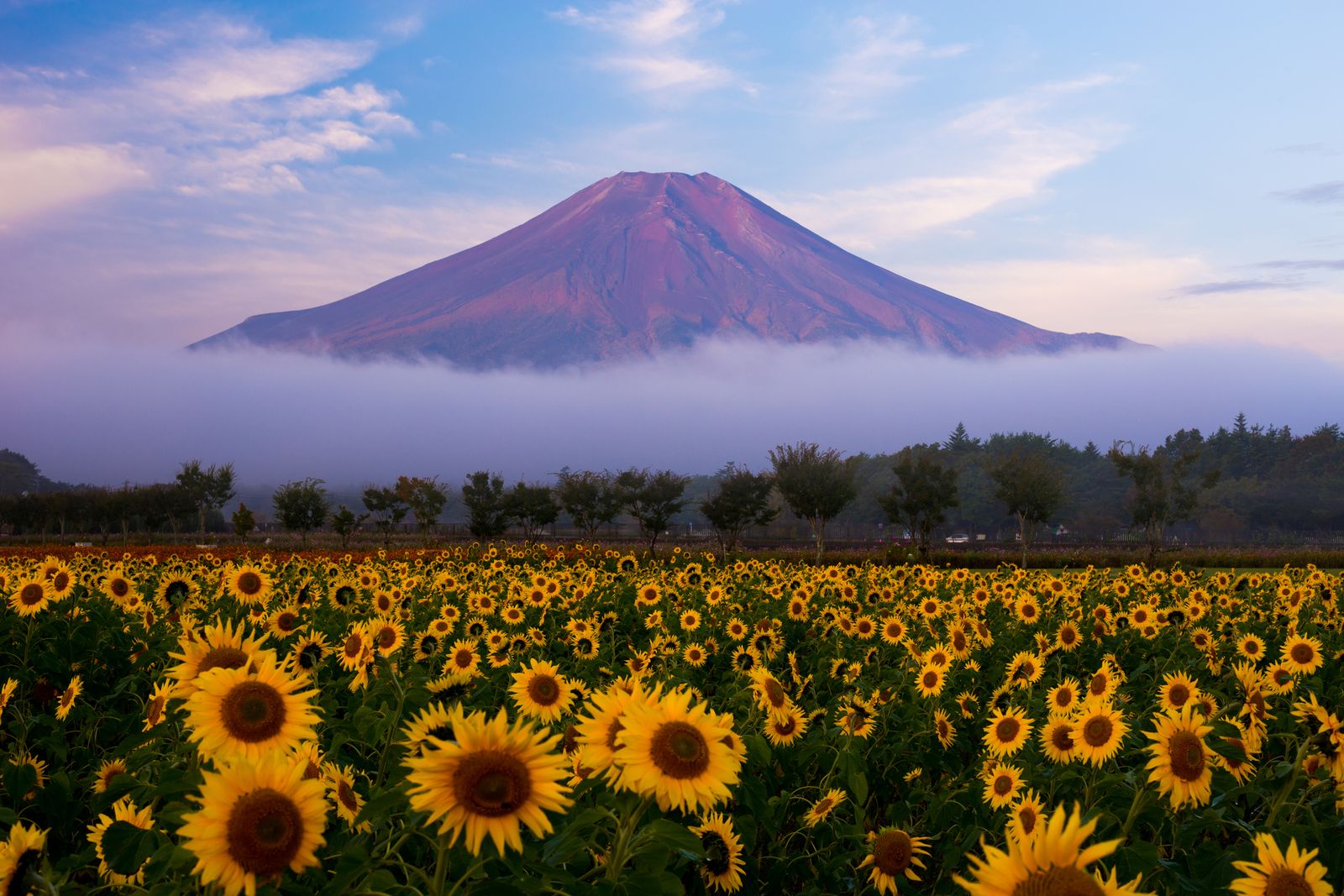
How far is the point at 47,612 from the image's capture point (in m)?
7.23

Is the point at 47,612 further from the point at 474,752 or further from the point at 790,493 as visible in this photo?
the point at 790,493

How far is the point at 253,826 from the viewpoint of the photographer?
198 cm

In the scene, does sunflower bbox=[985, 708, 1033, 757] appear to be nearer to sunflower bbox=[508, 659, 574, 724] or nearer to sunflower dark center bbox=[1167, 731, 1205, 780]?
sunflower dark center bbox=[1167, 731, 1205, 780]

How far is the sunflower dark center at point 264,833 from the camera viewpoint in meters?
1.97

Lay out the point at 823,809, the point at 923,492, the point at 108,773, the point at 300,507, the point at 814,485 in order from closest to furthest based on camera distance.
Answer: the point at 108,773 → the point at 823,809 → the point at 814,485 → the point at 923,492 → the point at 300,507

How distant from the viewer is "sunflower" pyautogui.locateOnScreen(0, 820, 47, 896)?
1.80 meters

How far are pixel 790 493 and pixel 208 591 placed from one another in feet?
119

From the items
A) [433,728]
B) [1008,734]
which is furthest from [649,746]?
[1008,734]

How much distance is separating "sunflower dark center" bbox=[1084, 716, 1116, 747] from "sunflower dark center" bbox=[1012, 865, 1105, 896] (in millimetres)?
2706

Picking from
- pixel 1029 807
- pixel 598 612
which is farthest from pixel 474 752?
pixel 598 612

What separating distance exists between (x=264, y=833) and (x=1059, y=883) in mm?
1486

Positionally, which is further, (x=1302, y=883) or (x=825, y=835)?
(x=825, y=835)

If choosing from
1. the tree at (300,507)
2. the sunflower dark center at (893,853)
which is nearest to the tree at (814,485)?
the tree at (300,507)

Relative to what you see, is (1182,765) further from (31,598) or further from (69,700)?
(31,598)
